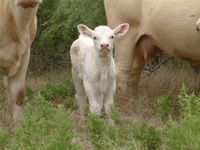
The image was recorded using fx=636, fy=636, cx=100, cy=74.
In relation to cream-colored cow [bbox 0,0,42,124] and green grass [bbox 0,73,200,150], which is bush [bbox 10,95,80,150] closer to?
green grass [bbox 0,73,200,150]

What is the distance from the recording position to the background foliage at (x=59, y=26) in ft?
31.3

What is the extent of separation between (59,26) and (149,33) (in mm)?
3662

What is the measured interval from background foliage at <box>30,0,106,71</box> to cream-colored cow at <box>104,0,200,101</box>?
143cm

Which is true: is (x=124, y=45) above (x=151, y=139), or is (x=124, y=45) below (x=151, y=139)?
below

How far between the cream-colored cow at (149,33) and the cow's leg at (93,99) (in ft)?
4.94

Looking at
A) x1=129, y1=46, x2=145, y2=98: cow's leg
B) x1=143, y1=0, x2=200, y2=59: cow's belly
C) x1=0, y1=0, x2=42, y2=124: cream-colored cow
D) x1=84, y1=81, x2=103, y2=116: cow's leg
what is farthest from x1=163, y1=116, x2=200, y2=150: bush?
x1=129, y1=46, x2=145, y2=98: cow's leg

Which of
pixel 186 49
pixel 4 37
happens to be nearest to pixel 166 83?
pixel 186 49

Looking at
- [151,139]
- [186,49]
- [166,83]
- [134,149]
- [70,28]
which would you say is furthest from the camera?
[70,28]

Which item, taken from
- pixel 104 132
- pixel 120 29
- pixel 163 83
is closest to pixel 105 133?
pixel 104 132

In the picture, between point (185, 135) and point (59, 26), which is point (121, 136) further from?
point (59, 26)

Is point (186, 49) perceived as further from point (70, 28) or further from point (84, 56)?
point (70, 28)

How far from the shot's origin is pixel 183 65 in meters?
10.9

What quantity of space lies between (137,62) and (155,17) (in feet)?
2.78

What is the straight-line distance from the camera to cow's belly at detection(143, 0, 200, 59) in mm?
7250
